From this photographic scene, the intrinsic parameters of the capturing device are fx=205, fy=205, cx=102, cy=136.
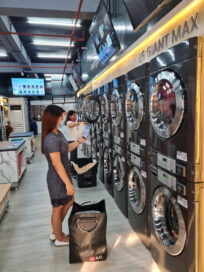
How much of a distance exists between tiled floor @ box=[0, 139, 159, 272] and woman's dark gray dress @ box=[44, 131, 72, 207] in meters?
0.62

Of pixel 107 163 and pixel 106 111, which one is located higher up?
pixel 106 111

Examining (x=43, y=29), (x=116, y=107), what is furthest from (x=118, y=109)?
(x=43, y=29)

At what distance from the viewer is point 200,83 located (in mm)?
1362

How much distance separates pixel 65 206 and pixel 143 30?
232 centimetres

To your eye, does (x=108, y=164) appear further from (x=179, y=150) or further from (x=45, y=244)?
(x=179, y=150)

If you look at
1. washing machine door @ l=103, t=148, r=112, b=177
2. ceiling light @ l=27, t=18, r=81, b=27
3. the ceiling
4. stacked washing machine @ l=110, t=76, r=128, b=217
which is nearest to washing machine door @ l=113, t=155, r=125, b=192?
stacked washing machine @ l=110, t=76, r=128, b=217

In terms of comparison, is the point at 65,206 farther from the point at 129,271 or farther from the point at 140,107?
the point at 140,107

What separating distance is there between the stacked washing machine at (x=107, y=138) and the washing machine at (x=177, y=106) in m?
1.65

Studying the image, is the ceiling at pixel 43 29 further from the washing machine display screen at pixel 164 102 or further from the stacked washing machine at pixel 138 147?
the washing machine display screen at pixel 164 102

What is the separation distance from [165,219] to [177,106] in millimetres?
1099

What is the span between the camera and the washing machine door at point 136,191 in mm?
2379

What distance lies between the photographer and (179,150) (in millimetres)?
1548

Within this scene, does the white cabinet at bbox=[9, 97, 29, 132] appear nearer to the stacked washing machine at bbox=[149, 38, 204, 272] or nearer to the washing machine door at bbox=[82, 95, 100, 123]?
the washing machine door at bbox=[82, 95, 100, 123]

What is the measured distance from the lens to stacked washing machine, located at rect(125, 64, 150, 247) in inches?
85.4
